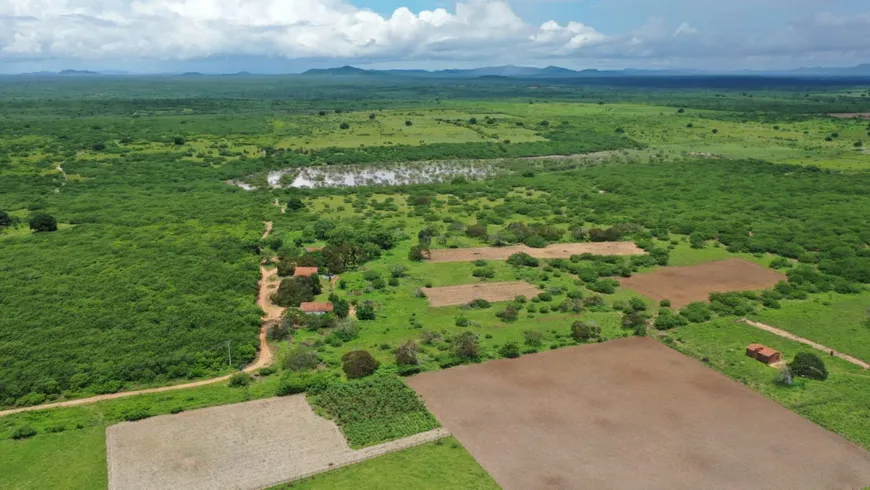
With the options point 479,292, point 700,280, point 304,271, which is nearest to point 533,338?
point 479,292

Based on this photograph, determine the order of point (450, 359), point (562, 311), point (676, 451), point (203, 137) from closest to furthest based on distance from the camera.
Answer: point (676, 451) < point (450, 359) < point (562, 311) < point (203, 137)

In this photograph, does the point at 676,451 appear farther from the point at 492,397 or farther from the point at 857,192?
the point at 857,192

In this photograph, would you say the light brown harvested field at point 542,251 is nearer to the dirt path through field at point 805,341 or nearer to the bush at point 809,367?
the dirt path through field at point 805,341

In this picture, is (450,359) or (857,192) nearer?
(450,359)

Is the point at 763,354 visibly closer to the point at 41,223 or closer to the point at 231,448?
the point at 231,448

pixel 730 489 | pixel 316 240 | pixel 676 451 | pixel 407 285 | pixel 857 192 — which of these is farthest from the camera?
pixel 857 192

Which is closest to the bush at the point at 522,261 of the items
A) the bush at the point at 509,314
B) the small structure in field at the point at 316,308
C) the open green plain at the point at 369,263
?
the open green plain at the point at 369,263

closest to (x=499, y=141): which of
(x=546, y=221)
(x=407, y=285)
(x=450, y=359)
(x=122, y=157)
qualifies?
(x=546, y=221)

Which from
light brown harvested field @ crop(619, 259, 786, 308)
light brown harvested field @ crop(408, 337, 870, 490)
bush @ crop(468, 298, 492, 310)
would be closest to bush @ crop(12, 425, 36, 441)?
light brown harvested field @ crop(408, 337, 870, 490)
